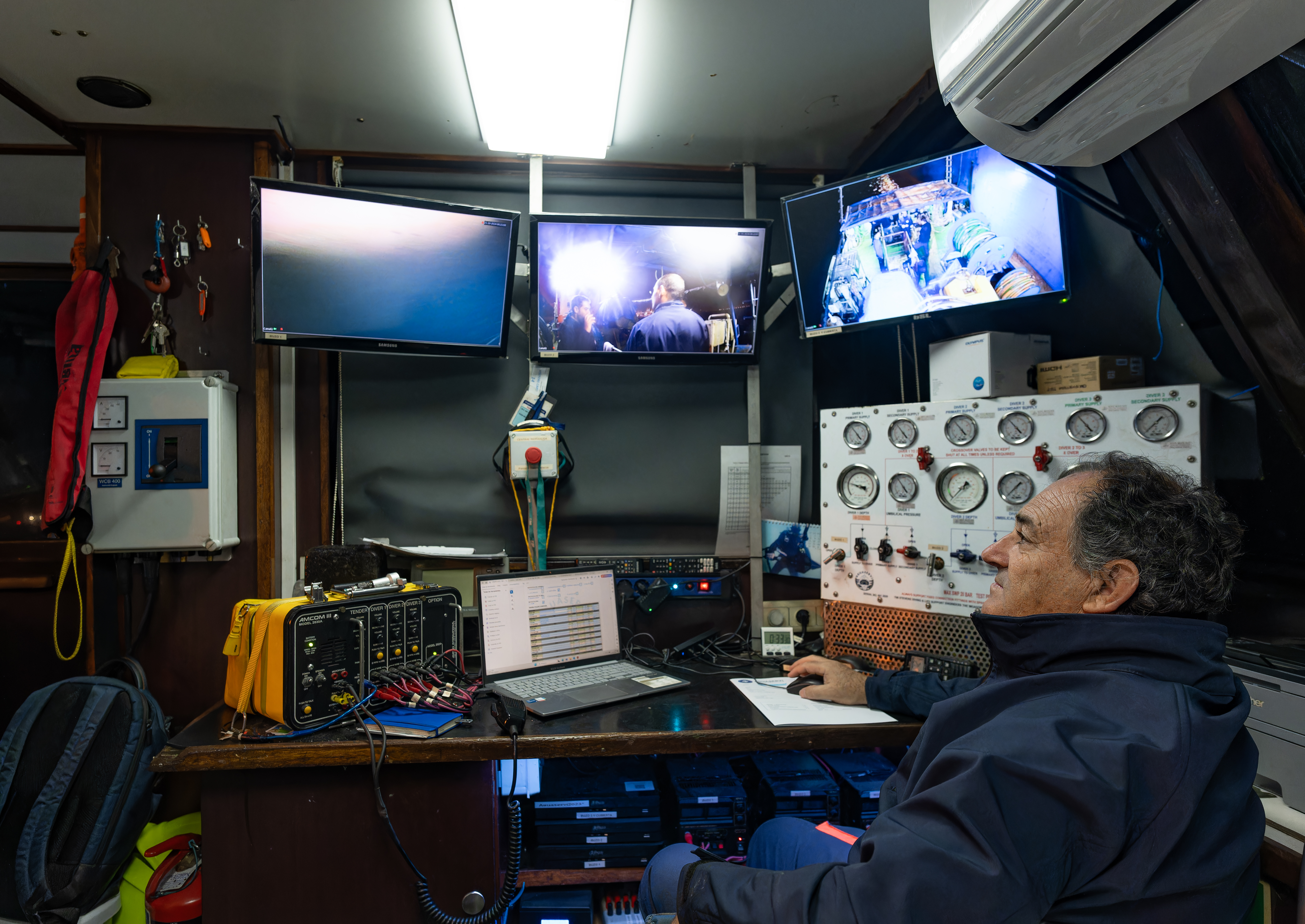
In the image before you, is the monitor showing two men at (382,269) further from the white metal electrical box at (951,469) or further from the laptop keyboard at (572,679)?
the white metal electrical box at (951,469)

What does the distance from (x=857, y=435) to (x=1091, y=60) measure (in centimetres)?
120

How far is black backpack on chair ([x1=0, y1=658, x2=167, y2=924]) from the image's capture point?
1.78m

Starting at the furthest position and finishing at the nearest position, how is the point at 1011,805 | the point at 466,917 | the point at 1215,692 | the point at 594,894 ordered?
the point at 594,894, the point at 466,917, the point at 1215,692, the point at 1011,805

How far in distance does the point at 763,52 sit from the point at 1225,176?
1239 millimetres

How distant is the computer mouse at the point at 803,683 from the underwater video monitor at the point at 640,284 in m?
1.16

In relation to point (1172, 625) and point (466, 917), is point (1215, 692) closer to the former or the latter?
point (1172, 625)

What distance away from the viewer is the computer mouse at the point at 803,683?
195 centimetres

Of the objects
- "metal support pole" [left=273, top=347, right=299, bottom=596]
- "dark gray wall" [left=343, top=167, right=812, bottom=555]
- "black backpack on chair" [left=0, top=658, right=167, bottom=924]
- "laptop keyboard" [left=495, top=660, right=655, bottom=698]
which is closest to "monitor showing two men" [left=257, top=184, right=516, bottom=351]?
"dark gray wall" [left=343, top=167, right=812, bottom=555]

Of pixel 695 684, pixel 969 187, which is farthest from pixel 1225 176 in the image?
pixel 695 684

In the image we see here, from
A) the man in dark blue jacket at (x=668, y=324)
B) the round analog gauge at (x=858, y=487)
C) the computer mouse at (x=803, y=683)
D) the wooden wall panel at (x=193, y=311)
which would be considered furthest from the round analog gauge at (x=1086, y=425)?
the wooden wall panel at (x=193, y=311)

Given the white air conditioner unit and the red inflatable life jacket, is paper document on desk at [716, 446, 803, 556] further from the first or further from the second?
the red inflatable life jacket

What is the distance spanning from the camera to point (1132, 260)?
186 cm

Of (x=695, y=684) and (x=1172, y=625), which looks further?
(x=695, y=684)

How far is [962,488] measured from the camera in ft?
6.45
